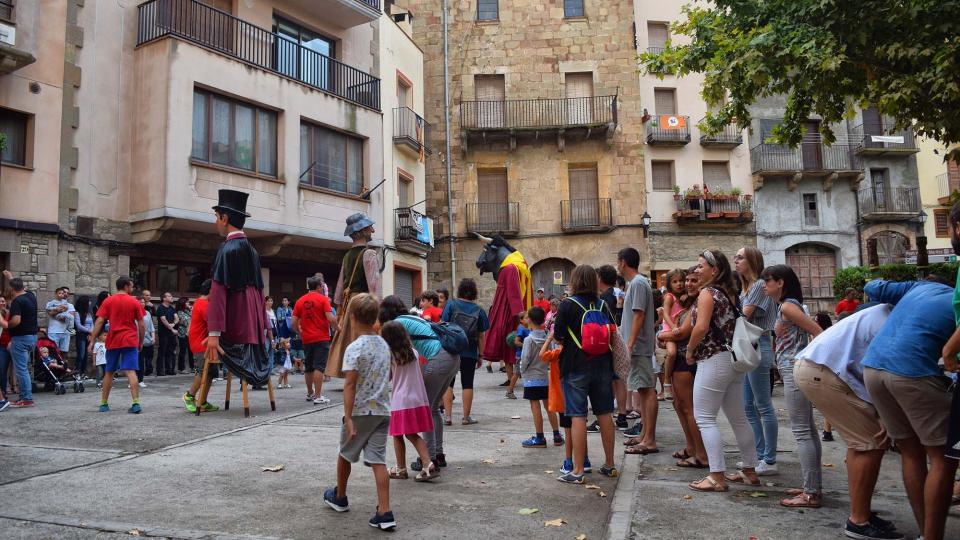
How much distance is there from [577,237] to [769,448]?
72.5 feet

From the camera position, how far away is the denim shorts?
5379 millimetres

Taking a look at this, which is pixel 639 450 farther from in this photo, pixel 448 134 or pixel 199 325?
pixel 448 134

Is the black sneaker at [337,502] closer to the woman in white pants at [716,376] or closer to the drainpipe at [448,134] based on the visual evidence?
the woman in white pants at [716,376]

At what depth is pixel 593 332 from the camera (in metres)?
5.39

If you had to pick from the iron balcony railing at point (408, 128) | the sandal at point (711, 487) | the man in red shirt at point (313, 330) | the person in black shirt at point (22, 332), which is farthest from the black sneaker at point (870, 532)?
the iron balcony railing at point (408, 128)

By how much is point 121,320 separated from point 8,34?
26.4 ft

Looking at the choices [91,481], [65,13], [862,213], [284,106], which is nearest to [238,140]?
[284,106]

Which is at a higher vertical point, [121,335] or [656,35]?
[656,35]

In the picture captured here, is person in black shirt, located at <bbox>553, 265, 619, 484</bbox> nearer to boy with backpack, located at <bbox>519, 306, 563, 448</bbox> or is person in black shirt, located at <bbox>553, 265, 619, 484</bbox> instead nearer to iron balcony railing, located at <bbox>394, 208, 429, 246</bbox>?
boy with backpack, located at <bbox>519, 306, 563, 448</bbox>

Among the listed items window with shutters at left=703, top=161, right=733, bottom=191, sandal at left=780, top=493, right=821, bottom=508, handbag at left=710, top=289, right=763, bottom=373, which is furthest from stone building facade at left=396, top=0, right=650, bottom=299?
sandal at left=780, top=493, right=821, bottom=508

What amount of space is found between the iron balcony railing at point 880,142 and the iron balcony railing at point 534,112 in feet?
35.8

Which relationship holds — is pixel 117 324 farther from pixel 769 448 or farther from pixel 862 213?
pixel 862 213

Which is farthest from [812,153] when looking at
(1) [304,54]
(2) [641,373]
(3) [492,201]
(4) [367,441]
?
(4) [367,441]

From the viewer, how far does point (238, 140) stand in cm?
1762
